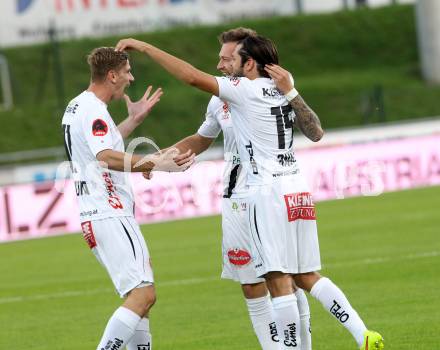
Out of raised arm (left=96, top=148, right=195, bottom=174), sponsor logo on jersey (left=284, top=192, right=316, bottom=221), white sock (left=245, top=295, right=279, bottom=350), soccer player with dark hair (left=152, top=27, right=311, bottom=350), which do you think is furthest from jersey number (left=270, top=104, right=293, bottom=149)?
white sock (left=245, top=295, right=279, bottom=350)

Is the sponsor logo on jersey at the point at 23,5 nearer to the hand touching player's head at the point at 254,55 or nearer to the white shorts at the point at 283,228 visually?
the hand touching player's head at the point at 254,55

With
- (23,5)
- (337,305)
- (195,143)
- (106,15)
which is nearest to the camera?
(337,305)

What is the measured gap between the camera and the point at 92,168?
8945mm

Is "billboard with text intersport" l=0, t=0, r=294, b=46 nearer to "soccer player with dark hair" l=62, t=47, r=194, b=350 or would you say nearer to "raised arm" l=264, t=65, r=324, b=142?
"soccer player with dark hair" l=62, t=47, r=194, b=350

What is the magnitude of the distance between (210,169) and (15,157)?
8418mm

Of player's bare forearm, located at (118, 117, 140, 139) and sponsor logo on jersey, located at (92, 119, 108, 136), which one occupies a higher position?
sponsor logo on jersey, located at (92, 119, 108, 136)

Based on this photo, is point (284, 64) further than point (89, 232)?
Yes

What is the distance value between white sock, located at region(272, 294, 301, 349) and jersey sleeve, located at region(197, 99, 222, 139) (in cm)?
167

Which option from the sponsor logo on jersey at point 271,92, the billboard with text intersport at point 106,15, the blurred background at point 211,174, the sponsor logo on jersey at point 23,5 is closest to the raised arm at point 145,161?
the sponsor logo on jersey at point 271,92

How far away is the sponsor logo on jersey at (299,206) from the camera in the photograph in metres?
8.91

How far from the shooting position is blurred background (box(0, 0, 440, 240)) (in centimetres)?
2841

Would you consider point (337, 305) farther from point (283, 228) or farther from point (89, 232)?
point (89, 232)

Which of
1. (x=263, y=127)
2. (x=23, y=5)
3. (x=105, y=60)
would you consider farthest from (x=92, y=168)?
(x=23, y=5)

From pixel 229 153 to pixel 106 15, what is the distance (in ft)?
113
